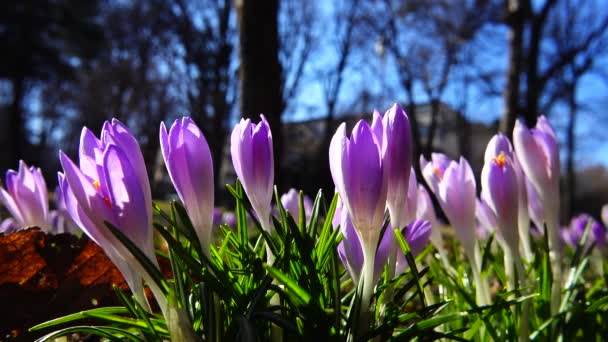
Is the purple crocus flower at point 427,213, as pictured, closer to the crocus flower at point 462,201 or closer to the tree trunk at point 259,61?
the crocus flower at point 462,201

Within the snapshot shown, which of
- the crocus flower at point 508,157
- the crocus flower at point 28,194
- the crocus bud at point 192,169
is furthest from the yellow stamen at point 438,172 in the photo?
the crocus flower at point 28,194

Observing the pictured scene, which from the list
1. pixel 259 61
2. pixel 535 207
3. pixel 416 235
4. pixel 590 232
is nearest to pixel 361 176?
pixel 416 235

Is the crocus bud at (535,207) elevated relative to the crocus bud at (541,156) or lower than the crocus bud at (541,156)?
lower

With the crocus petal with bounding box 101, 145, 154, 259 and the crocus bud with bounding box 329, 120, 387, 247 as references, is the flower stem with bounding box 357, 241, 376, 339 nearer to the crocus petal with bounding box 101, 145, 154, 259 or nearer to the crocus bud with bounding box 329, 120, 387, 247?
the crocus bud with bounding box 329, 120, 387, 247

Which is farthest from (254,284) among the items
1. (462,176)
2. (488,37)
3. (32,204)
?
(488,37)

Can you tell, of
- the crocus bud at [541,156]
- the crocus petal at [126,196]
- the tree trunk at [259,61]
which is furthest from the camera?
the tree trunk at [259,61]

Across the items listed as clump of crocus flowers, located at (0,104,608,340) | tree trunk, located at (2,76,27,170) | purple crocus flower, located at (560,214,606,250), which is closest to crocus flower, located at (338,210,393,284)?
clump of crocus flowers, located at (0,104,608,340)
